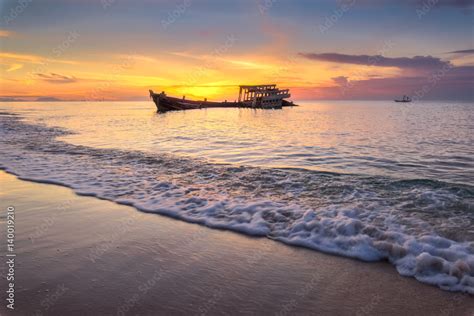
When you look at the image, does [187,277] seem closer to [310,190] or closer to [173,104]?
[310,190]

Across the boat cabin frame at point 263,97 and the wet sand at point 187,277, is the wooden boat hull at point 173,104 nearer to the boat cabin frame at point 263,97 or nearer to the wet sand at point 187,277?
the boat cabin frame at point 263,97

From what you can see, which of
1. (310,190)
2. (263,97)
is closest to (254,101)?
(263,97)

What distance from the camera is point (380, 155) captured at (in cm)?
1441

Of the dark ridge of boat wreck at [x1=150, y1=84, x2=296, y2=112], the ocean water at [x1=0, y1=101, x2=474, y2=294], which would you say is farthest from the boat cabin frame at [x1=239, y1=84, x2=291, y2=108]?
the ocean water at [x1=0, y1=101, x2=474, y2=294]

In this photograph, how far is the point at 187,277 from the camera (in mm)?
4215

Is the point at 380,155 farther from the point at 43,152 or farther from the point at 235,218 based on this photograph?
the point at 43,152

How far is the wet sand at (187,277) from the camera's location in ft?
11.8

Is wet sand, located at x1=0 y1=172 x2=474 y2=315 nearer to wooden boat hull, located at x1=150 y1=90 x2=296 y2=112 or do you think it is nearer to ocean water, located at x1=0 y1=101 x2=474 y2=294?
ocean water, located at x1=0 y1=101 x2=474 y2=294

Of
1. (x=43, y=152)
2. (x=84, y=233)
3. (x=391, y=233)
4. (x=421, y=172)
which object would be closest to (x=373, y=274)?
(x=391, y=233)

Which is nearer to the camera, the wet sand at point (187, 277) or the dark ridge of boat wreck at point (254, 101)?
the wet sand at point (187, 277)

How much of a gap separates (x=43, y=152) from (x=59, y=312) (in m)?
12.5

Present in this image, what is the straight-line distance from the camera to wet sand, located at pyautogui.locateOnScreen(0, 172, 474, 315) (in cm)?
360

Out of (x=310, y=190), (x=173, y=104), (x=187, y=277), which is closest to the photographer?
(x=187, y=277)

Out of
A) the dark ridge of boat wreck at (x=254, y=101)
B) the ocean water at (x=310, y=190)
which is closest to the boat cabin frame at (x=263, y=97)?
the dark ridge of boat wreck at (x=254, y=101)
